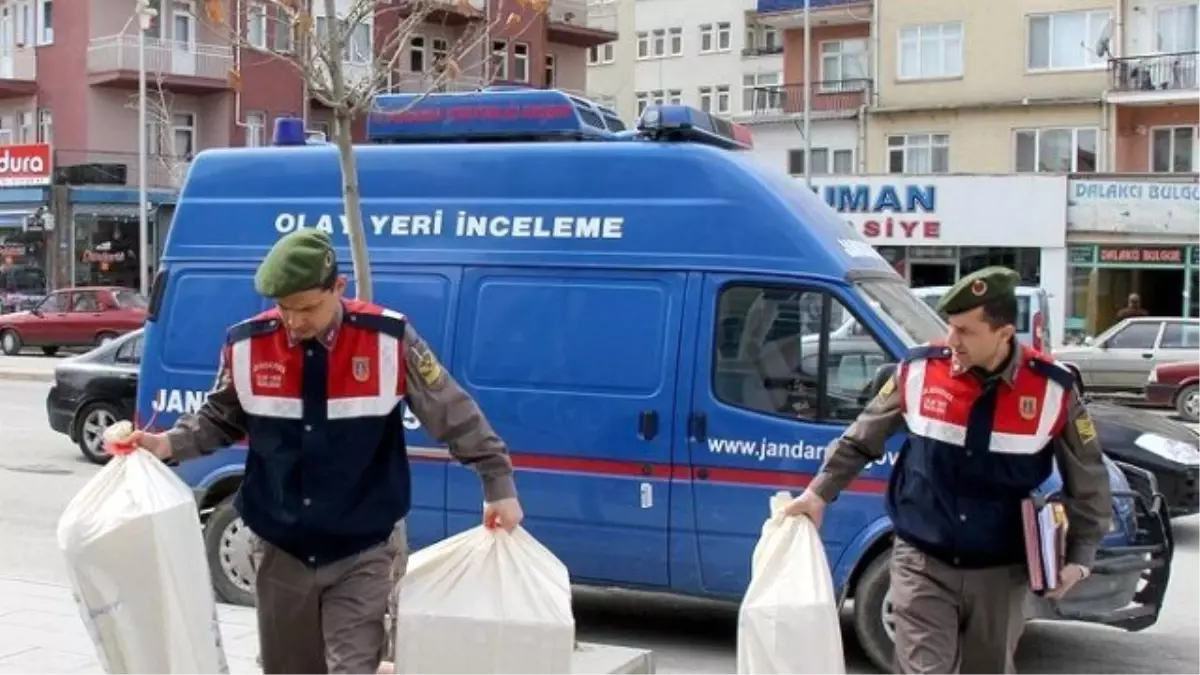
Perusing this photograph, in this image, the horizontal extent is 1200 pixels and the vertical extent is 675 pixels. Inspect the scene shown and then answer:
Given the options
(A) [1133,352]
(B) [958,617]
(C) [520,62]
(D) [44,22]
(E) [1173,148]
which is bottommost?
(B) [958,617]

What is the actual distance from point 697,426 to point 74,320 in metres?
26.7

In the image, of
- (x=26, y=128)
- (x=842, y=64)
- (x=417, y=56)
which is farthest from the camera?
(x=417, y=56)

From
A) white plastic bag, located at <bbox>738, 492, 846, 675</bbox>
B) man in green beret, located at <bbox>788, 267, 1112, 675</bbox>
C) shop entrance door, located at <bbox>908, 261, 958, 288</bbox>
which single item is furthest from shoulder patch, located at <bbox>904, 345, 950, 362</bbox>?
shop entrance door, located at <bbox>908, 261, 958, 288</bbox>

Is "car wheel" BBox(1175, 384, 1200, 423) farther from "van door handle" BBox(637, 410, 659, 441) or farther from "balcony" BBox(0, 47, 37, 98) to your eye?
"balcony" BBox(0, 47, 37, 98)

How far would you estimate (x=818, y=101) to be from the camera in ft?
132

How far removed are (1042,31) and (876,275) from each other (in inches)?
1208

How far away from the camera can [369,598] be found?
14.1ft

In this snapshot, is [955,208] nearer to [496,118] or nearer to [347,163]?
[496,118]

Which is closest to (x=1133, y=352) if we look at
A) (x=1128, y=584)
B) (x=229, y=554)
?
(x=1128, y=584)

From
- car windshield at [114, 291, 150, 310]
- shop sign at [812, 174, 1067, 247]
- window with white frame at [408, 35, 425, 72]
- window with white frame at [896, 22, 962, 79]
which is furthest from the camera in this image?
window with white frame at [408, 35, 425, 72]

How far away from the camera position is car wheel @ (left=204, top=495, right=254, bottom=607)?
25.4ft

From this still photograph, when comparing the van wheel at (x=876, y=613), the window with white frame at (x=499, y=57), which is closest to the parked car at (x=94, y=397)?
the window with white frame at (x=499, y=57)

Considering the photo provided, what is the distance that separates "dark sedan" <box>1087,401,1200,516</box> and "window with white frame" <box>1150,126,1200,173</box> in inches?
988

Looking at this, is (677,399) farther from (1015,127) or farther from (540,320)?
(1015,127)
